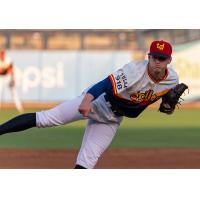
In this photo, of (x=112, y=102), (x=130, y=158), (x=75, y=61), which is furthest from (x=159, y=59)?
(x=75, y=61)

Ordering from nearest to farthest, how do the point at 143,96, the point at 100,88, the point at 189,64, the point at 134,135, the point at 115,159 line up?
the point at 100,88 < the point at 143,96 < the point at 115,159 < the point at 134,135 < the point at 189,64

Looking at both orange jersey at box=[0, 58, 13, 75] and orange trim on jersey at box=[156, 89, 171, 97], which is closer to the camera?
orange trim on jersey at box=[156, 89, 171, 97]

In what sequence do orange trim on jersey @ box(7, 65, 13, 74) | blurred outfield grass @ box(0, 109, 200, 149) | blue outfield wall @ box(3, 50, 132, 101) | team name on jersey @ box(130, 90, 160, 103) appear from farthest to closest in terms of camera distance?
orange trim on jersey @ box(7, 65, 13, 74) < blue outfield wall @ box(3, 50, 132, 101) < blurred outfield grass @ box(0, 109, 200, 149) < team name on jersey @ box(130, 90, 160, 103)

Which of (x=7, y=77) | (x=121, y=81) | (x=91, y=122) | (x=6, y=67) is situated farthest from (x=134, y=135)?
(x=121, y=81)

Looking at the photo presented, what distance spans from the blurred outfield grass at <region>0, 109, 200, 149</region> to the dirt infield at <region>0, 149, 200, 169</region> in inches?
32.0

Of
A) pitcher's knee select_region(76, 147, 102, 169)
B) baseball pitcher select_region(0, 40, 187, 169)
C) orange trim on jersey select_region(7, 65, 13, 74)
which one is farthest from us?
orange trim on jersey select_region(7, 65, 13, 74)

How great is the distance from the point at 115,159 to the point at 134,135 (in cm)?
365

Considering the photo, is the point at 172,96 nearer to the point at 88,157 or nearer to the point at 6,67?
the point at 88,157

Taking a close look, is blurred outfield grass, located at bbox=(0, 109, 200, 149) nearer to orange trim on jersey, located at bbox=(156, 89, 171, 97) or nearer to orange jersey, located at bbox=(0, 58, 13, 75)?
orange jersey, located at bbox=(0, 58, 13, 75)

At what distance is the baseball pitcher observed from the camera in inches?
176

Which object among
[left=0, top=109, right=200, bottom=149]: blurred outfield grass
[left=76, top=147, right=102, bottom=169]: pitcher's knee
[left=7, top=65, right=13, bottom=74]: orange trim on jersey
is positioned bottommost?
[left=0, top=109, right=200, bottom=149]: blurred outfield grass

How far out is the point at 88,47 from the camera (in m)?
17.8

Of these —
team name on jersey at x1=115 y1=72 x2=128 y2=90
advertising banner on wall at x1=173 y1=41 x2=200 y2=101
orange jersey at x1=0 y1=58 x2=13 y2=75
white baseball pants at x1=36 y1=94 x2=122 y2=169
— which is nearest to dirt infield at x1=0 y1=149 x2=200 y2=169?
white baseball pants at x1=36 y1=94 x2=122 y2=169

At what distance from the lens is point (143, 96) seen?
4715 mm
